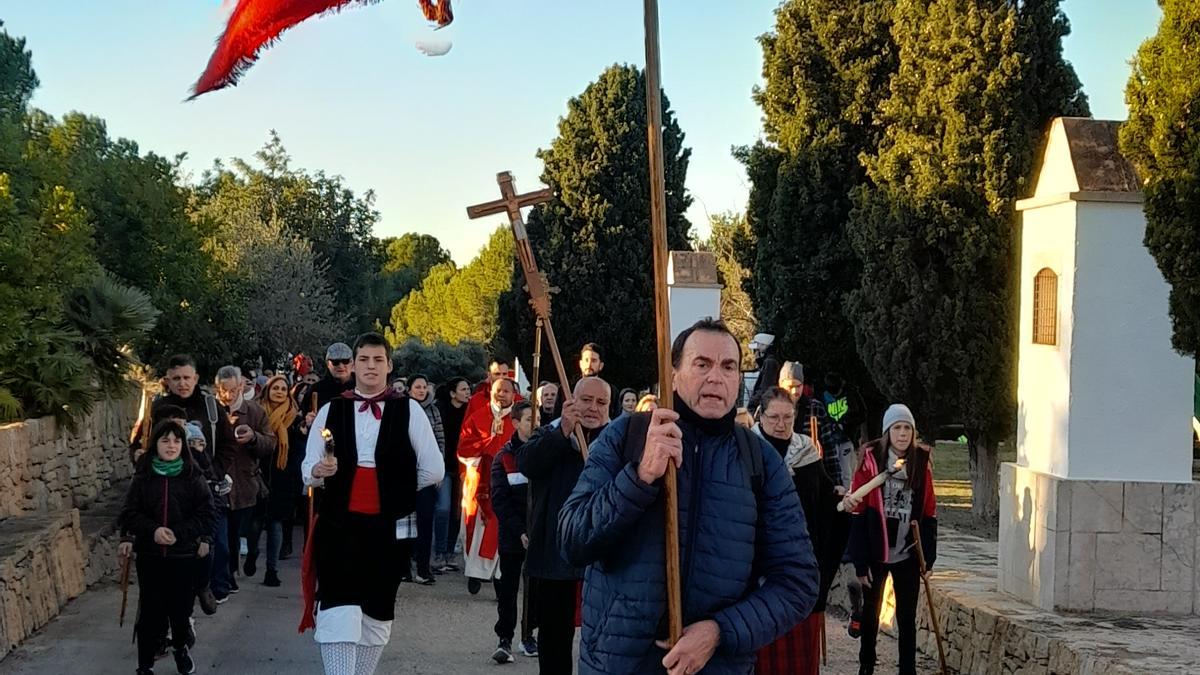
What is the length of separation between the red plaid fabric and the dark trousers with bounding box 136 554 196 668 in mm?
3675

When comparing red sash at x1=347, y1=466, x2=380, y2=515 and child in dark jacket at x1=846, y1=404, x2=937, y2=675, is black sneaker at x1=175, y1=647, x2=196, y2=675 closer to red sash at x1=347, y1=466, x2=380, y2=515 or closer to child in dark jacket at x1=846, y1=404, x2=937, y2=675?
red sash at x1=347, y1=466, x2=380, y2=515

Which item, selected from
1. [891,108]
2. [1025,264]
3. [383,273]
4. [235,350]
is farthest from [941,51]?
[383,273]

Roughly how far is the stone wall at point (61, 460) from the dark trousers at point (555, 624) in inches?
235

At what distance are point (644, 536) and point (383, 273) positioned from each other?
86341mm

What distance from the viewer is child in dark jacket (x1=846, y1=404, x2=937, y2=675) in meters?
8.96

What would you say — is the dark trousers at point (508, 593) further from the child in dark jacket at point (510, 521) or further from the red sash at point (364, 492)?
the red sash at point (364, 492)

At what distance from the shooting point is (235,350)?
28938mm

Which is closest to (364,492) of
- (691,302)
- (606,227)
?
(691,302)

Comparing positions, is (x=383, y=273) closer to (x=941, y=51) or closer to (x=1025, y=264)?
(x=941, y=51)

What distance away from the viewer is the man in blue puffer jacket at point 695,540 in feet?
12.9

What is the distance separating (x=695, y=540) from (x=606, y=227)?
26.5 metres

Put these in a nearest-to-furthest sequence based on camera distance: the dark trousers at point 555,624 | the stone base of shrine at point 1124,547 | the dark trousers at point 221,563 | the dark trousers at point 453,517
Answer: the dark trousers at point 555,624
the stone base of shrine at point 1124,547
the dark trousers at point 221,563
the dark trousers at point 453,517

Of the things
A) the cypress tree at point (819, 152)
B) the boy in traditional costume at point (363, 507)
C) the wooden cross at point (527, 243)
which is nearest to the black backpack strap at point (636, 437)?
the wooden cross at point (527, 243)

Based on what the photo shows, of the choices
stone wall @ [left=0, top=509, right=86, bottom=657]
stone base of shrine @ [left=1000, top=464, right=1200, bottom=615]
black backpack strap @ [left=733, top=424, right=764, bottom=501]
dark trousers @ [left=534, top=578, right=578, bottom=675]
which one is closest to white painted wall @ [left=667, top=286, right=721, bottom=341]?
stone wall @ [left=0, top=509, right=86, bottom=657]
